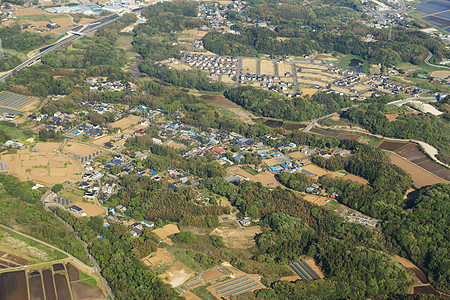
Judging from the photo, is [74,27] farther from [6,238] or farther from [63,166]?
[6,238]

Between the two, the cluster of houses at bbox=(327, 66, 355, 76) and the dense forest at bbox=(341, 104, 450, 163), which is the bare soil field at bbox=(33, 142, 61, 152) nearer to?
the dense forest at bbox=(341, 104, 450, 163)

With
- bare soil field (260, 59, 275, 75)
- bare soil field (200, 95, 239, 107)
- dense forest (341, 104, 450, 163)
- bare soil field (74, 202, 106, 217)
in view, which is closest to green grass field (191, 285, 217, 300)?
bare soil field (74, 202, 106, 217)

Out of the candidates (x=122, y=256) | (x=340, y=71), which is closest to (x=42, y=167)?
(x=122, y=256)

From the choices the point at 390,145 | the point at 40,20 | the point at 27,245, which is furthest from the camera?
the point at 40,20

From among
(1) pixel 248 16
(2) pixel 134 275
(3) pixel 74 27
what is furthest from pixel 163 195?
(1) pixel 248 16

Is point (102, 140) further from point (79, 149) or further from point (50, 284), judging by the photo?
point (50, 284)

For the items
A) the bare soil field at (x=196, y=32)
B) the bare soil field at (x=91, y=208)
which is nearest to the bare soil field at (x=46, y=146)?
the bare soil field at (x=91, y=208)
